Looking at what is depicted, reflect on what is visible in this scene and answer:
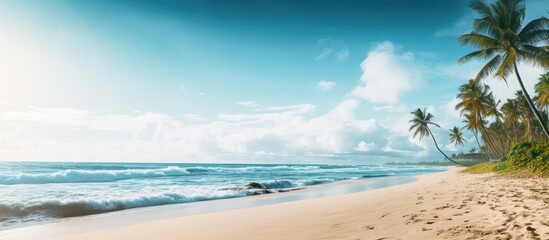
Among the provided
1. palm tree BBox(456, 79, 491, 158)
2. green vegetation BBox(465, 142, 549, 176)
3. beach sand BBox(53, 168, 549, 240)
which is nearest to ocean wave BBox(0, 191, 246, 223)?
beach sand BBox(53, 168, 549, 240)

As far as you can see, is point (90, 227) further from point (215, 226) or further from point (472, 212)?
point (472, 212)

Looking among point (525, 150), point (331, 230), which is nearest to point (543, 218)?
point (331, 230)

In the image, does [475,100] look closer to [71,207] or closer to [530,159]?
[530,159]

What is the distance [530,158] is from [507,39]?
24.8ft

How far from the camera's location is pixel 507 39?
20031 millimetres

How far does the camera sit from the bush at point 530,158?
15648 mm

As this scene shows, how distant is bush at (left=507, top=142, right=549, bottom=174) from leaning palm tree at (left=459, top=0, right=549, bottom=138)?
1.94 metres

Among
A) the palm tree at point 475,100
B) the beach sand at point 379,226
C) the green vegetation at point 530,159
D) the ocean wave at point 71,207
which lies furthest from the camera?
the palm tree at point 475,100

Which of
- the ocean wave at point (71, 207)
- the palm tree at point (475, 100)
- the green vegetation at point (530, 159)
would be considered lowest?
the ocean wave at point (71, 207)

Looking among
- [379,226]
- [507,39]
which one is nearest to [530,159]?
[507,39]

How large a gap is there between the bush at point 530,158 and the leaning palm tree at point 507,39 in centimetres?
194

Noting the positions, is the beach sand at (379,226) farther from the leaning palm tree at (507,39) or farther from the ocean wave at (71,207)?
the leaning palm tree at (507,39)

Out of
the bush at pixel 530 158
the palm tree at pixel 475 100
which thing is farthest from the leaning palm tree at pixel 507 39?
the palm tree at pixel 475 100

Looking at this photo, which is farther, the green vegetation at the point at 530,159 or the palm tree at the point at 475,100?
the palm tree at the point at 475,100
